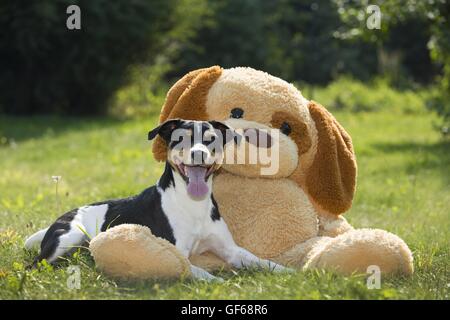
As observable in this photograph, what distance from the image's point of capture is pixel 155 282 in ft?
14.8

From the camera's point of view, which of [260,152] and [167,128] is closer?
[167,128]

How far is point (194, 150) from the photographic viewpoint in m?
4.54

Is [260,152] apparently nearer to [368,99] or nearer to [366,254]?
[366,254]

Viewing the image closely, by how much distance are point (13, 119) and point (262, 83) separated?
37.6 feet

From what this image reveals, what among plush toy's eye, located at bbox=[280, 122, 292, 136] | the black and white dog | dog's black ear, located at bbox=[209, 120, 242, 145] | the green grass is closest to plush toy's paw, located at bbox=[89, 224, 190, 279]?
the green grass

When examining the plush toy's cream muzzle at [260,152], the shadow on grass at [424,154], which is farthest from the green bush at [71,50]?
the plush toy's cream muzzle at [260,152]

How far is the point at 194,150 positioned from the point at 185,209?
0.51 m

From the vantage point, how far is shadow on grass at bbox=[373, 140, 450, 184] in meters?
10.2

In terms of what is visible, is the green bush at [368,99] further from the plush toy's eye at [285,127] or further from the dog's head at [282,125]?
the plush toy's eye at [285,127]

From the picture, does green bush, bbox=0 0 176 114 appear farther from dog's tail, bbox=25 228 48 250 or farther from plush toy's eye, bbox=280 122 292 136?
plush toy's eye, bbox=280 122 292 136

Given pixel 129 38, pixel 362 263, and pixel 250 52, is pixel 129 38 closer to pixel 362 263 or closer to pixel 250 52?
pixel 250 52

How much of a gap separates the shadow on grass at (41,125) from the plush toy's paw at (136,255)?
9084 millimetres

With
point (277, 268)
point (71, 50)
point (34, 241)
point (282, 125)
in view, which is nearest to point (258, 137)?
point (282, 125)

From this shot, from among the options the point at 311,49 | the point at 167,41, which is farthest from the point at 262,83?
the point at 311,49
